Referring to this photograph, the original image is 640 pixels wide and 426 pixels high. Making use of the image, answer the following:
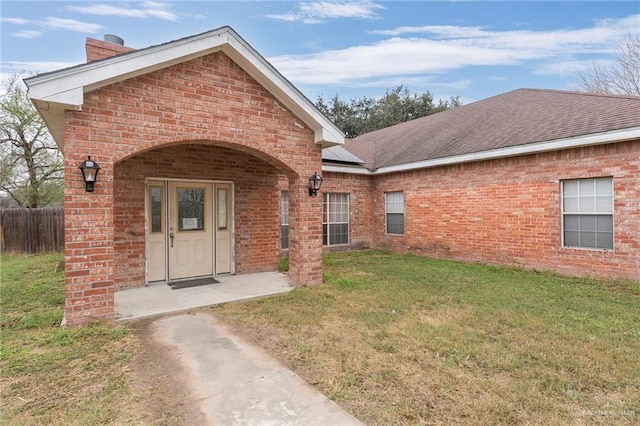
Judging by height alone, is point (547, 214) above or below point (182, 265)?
above

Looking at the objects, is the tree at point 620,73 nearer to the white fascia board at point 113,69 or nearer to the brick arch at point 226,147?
the brick arch at point 226,147

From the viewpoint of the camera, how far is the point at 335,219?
39.5 ft

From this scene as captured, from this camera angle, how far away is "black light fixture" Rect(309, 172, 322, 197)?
253 inches

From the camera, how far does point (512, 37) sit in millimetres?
12016

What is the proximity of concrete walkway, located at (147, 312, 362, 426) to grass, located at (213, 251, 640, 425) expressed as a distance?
0.55 ft

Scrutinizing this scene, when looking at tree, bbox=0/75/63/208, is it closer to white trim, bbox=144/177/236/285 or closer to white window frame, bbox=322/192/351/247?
white trim, bbox=144/177/236/285

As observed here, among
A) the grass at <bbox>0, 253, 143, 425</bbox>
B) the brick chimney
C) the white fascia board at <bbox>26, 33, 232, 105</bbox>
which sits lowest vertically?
the grass at <bbox>0, 253, 143, 425</bbox>

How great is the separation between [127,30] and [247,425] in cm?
1035

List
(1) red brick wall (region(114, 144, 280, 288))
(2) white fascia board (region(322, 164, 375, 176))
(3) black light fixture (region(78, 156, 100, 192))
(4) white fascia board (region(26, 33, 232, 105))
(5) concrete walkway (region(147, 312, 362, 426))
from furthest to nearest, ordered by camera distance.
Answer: (2) white fascia board (region(322, 164, 375, 176))
(1) red brick wall (region(114, 144, 280, 288))
(3) black light fixture (region(78, 156, 100, 192))
(4) white fascia board (region(26, 33, 232, 105))
(5) concrete walkway (region(147, 312, 362, 426))

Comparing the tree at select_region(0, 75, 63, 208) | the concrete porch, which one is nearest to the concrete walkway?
the concrete porch

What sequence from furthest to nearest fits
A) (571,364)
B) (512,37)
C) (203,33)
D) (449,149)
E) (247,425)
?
(512,37)
(449,149)
(203,33)
(571,364)
(247,425)

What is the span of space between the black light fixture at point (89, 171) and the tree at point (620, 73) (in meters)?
23.7

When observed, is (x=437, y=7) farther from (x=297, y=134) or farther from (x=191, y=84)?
(x=191, y=84)

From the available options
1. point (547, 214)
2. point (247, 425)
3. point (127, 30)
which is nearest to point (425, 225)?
point (547, 214)
